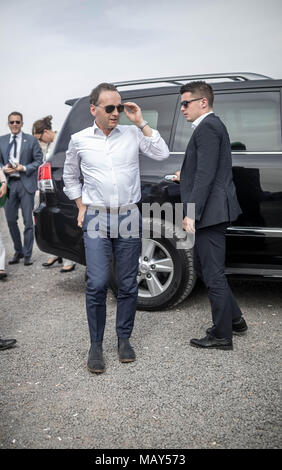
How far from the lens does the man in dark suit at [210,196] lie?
338 centimetres

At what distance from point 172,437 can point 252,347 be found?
1320 mm

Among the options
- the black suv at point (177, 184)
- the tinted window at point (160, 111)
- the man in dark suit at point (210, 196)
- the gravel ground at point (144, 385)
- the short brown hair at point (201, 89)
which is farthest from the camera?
the tinted window at point (160, 111)

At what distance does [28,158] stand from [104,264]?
3.96m

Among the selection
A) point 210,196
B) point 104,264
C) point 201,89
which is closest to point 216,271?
Result: point 210,196

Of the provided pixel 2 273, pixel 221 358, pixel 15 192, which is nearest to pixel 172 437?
pixel 221 358

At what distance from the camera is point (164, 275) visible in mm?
4582

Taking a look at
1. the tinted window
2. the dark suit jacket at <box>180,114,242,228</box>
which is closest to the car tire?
the dark suit jacket at <box>180,114,242,228</box>

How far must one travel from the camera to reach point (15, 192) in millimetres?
6848

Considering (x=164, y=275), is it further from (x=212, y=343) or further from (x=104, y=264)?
(x=104, y=264)

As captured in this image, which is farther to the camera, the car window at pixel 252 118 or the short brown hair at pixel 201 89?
the car window at pixel 252 118

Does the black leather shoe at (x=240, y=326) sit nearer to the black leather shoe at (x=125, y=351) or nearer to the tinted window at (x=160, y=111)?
the black leather shoe at (x=125, y=351)

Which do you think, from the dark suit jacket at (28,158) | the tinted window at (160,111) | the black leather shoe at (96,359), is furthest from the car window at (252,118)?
the dark suit jacket at (28,158)

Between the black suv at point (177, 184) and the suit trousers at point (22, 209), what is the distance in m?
1.99

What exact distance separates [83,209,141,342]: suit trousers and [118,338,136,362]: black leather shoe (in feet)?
0.58
